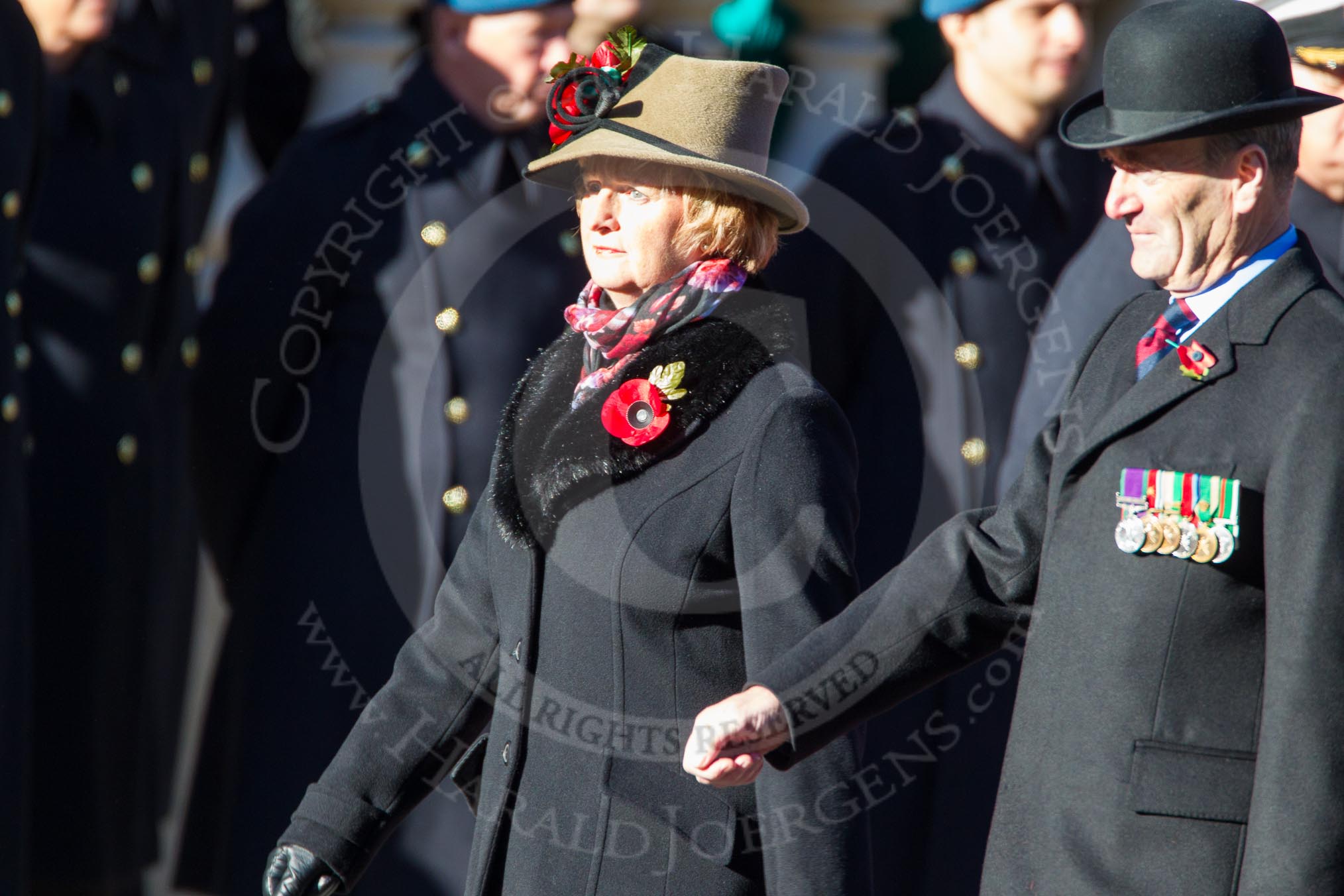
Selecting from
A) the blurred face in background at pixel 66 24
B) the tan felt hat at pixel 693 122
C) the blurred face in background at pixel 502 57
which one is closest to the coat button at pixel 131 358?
the blurred face in background at pixel 66 24

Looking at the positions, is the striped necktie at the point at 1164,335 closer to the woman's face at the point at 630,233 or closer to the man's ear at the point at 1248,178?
the man's ear at the point at 1248,178

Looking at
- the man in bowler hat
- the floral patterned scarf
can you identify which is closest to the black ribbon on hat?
the floral patterned scarf

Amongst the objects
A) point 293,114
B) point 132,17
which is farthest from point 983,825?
point 132,17

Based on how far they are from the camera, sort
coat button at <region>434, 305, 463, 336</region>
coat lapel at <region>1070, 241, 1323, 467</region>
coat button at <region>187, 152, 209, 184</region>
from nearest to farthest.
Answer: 1. coat lapel at <region>1070, 241, 1323, 467</region>
2. coat button at <region>434, 305, 463, 336</region>
3. coat button at <region>187, 152, 209, 184</region>

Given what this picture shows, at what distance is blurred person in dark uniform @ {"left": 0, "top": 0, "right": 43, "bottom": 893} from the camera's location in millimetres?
3318

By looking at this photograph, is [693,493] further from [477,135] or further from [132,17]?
[132,17]

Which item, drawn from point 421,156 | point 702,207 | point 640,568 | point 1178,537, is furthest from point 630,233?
point 421,156

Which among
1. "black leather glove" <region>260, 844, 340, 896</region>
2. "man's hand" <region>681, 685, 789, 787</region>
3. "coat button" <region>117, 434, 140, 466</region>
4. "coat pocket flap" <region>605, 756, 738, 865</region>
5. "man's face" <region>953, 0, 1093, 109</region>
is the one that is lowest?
"black leather glove" <region>260, 844, 340, 896</region>

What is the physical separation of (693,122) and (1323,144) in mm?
1487

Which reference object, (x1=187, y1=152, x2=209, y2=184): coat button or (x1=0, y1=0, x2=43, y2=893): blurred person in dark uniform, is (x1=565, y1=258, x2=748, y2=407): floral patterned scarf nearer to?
(x1=0, y1=0, x2=43, y2=893): blurred person in dark uniform

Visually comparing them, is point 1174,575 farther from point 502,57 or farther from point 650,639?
point 502,57

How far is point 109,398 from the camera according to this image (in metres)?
3.68

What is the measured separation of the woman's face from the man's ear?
75 centimetres

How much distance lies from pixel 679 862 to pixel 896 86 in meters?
2.19
